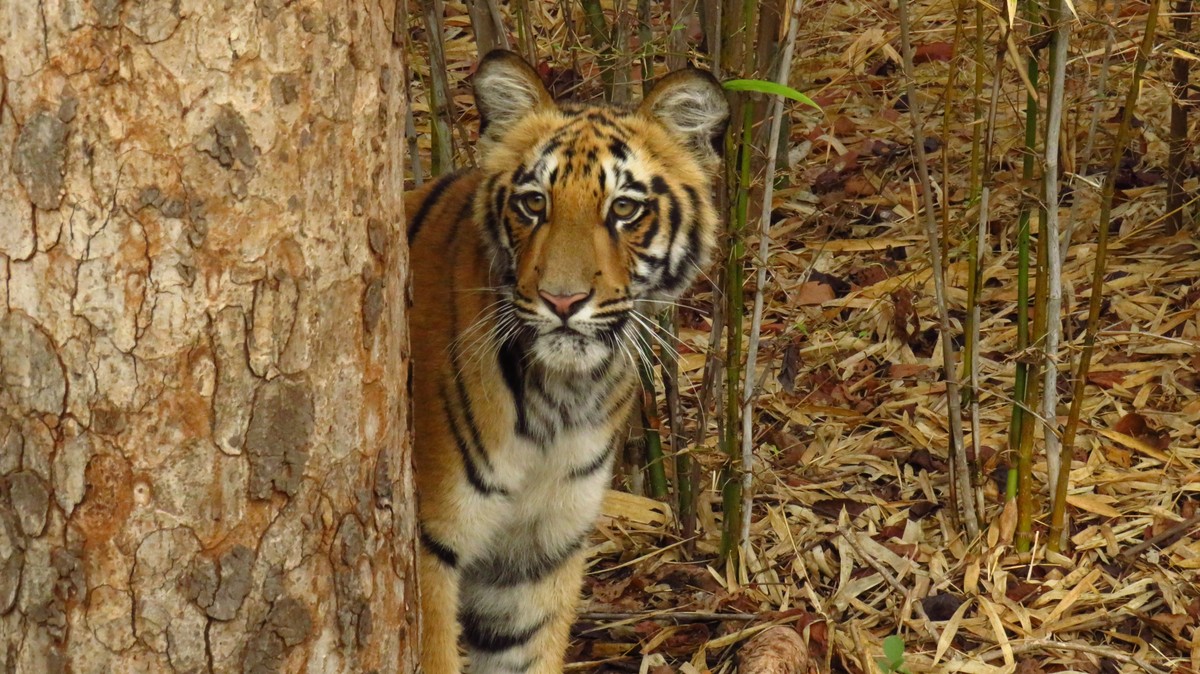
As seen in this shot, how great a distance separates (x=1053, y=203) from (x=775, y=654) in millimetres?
1276

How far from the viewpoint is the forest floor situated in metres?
3.76

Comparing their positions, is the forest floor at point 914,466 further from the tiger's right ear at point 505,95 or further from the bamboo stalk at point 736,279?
the tiger's right ear at point 505,95

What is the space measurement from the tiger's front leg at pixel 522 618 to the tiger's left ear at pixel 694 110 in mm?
1091

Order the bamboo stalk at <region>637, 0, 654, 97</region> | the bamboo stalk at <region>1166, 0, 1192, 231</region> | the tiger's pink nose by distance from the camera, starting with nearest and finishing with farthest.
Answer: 1. the tiger's pink nose
2. the bamboo stalk at <region>637, 0, 654, 97</region>
3. the bamboo stalk at <region>1166, 0, 1192, 231</region>

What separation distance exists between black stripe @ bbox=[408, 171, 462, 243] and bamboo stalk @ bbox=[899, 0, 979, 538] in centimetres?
115

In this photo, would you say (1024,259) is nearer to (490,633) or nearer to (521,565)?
(521,565)

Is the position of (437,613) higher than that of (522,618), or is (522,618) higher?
(437,613)

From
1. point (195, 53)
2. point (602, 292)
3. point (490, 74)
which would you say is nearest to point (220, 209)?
point (195, 53)

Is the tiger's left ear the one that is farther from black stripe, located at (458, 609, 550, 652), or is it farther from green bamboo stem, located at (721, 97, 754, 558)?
black stripe, located at (458, 609, 550, 652)

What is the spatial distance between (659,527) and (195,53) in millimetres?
2651

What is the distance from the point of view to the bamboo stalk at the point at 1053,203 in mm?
3406

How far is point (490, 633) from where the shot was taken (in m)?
3.86

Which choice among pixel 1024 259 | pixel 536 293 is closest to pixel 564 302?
pixel 536 293

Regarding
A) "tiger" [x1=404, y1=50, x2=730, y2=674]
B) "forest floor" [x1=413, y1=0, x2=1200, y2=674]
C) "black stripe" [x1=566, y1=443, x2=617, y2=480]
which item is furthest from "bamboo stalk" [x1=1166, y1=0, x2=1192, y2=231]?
"black stripe" [x1=566, y1=443, x2=617, y2=480]
